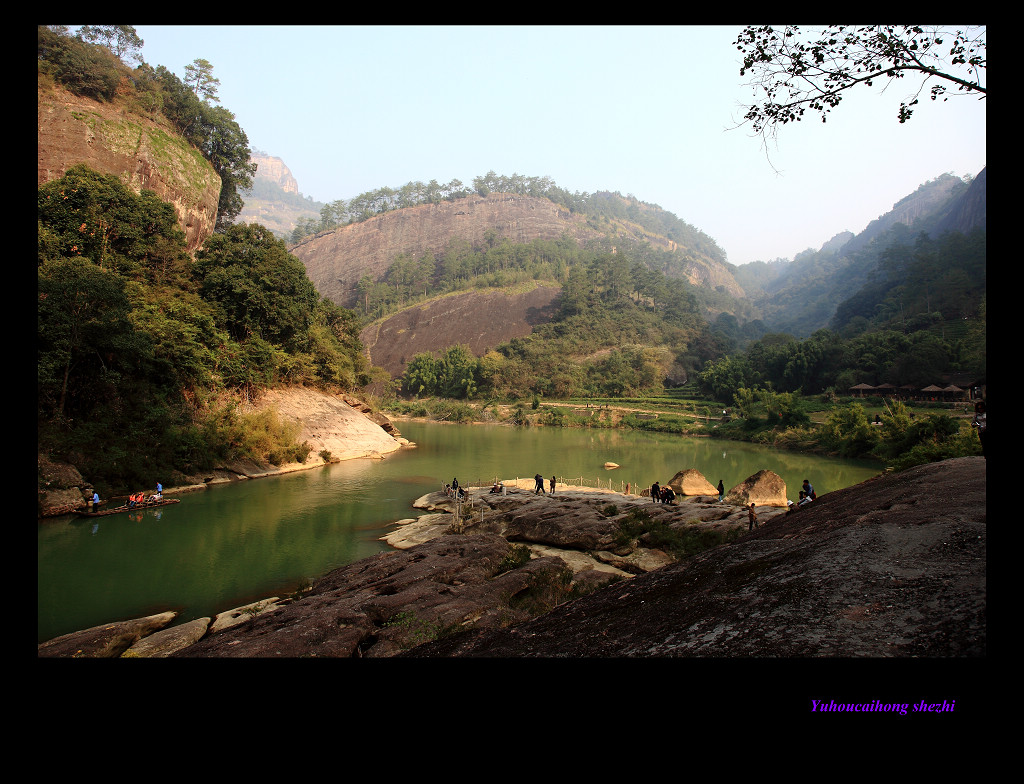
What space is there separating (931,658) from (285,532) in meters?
16.4

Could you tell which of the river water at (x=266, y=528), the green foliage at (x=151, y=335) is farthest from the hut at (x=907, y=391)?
the green foliage at (x=151, y=335)

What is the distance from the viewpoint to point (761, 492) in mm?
17219

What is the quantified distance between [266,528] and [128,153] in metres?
24.7

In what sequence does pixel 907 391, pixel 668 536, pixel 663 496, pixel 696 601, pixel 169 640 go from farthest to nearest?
pixel 907 391, pixel 663 496, pixel 668 536, pixel 169 640, pixel 696 601

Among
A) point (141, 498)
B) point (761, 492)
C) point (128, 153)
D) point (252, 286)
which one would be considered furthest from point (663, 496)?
point (128, 153)

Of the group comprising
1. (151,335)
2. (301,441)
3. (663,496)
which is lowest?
(663,496)

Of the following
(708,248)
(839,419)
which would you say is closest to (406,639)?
(839,419)

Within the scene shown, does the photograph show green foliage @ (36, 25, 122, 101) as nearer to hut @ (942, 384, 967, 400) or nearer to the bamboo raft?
the bamboo raft

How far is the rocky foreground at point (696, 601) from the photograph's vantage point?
2.44m

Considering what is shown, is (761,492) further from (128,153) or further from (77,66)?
(77,66)

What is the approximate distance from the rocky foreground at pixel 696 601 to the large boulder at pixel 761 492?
6.78 meters
